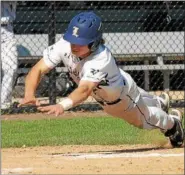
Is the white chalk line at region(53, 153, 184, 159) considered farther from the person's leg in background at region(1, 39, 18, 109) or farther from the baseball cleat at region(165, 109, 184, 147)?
the person's leg in background at region(1, 39, 18, 109)

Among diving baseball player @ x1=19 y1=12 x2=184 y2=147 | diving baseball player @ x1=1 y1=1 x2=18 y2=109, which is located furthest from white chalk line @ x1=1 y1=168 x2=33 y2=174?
diving baseball player @ x1=1 y1=1 x2=18 y2=109

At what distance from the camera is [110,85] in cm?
761

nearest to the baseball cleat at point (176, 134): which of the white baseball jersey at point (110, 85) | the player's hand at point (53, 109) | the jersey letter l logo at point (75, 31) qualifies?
the white baseball jersey at point (110, 85)

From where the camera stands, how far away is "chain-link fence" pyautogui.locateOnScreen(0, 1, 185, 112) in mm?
13523

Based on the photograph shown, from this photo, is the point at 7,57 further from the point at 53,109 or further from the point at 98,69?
the point at 53,109

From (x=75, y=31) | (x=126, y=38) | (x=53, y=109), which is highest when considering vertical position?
(x=75, y=31)

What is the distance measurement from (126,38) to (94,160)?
6.89 meters

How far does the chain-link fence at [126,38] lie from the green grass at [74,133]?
189cm

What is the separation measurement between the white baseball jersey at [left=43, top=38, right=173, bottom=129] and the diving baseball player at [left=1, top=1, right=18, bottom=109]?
4102mm

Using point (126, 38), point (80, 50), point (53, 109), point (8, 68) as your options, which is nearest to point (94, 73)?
point (80, 50)

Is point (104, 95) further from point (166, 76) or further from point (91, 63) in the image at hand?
point (166, 76)

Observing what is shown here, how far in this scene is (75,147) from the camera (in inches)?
341

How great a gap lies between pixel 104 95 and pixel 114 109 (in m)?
0.34

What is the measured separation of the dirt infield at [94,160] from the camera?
6461mm
